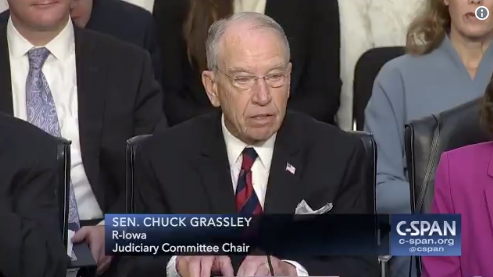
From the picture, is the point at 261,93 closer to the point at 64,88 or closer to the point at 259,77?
the point at 259,77

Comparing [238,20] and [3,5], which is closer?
[238,20]

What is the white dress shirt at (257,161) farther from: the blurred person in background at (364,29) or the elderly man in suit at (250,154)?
the blurred person in background at (364,29)

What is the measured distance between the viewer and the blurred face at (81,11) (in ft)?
11.6

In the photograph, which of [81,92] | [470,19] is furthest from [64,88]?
[470,19]

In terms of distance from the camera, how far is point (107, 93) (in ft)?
9.25

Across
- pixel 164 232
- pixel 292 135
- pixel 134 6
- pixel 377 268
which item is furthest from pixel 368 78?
pixel 164 232

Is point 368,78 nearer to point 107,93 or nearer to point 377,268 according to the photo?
point 107,93

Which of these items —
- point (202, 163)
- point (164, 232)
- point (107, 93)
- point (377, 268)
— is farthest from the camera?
point (107, 93)

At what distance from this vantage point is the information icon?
9.87 feet

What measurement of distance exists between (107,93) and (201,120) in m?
0.56

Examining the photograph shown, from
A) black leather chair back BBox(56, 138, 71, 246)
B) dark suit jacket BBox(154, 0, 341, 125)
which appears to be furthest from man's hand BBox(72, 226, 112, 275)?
dark suit jacket BBox(154, 0, 341, 125)

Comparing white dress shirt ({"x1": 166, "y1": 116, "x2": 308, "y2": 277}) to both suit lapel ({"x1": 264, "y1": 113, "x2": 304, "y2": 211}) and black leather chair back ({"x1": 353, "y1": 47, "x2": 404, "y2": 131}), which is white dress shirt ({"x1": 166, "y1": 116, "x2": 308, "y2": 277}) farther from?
black leather chair back ({"x1": 353, "y1": 47, "x2": 404, "y2": 131})

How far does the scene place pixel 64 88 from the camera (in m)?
2.87

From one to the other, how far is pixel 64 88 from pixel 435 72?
117 centimetres
